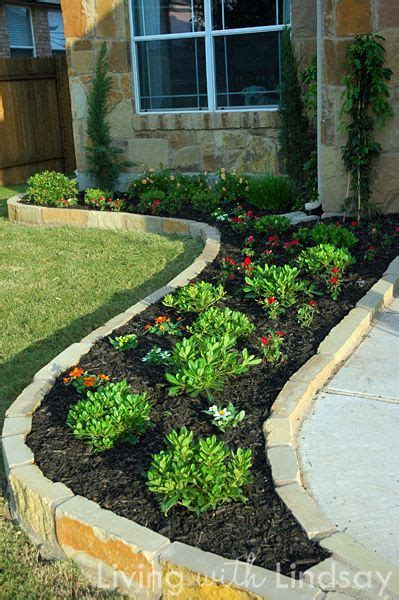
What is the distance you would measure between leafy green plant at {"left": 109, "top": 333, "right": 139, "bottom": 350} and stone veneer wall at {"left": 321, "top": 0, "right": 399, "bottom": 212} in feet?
11.3

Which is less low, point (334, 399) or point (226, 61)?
point (226, 61)

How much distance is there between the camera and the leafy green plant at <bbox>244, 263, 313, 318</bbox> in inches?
189

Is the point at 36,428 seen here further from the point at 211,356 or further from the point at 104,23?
the point at 104,23

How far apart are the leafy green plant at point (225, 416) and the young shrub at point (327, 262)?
1.83 meters

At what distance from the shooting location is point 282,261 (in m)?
5.80

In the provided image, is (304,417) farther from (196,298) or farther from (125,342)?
(196,298)

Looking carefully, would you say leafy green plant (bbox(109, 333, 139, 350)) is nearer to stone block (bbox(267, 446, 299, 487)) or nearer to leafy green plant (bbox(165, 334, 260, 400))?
leafy green plant (bbox(165, 334, 260, 400))

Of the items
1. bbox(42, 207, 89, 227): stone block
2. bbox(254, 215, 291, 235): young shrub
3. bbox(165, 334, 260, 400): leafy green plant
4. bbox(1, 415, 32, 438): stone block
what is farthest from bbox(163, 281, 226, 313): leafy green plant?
bbox(42, 207, 89, 227): stone block

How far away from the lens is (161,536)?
2.68 meters

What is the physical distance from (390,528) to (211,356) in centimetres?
127

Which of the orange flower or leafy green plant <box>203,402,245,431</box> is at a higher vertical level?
the orange flower

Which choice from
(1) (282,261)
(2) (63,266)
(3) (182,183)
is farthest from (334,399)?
(3) (182,183)

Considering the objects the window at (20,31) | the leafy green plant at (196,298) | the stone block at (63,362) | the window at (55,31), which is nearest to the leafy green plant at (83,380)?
the stone block at (63,362)

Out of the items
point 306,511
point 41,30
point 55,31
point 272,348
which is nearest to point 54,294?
point 272,348
